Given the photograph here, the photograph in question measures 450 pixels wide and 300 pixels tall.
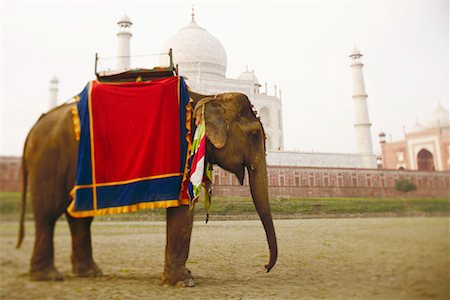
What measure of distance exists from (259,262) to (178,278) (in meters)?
0.50

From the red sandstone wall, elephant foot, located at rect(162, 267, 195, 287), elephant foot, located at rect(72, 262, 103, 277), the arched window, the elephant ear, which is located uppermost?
the arched window

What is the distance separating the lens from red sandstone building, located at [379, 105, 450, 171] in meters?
2.12

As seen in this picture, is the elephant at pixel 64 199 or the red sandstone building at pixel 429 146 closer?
the elephant at pixel 64 199

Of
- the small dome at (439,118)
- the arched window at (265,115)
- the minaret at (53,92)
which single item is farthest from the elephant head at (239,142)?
the arched window at (265,115)

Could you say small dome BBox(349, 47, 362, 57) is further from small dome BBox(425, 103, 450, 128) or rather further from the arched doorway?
the arched doorway

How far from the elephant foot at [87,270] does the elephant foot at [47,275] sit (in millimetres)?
61

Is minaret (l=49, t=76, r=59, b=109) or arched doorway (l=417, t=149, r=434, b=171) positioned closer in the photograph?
minaret (l=49, t=76, r=59, b=109)

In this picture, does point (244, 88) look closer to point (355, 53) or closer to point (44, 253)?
point (355, 53)

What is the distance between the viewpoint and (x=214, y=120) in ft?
5.74

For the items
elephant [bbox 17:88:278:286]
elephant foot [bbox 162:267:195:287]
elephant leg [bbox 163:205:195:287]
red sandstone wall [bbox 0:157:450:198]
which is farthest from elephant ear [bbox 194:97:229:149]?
elephant foot [bbox 162:267:195:287]

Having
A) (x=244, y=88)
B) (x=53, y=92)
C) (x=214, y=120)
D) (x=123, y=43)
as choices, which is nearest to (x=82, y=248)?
(x=53, y=92)

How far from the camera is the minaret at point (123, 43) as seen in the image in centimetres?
168

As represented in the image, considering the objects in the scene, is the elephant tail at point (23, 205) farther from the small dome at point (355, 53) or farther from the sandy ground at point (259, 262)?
the small dome at point (355, 53)

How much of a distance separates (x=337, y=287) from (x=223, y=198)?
1013mm
